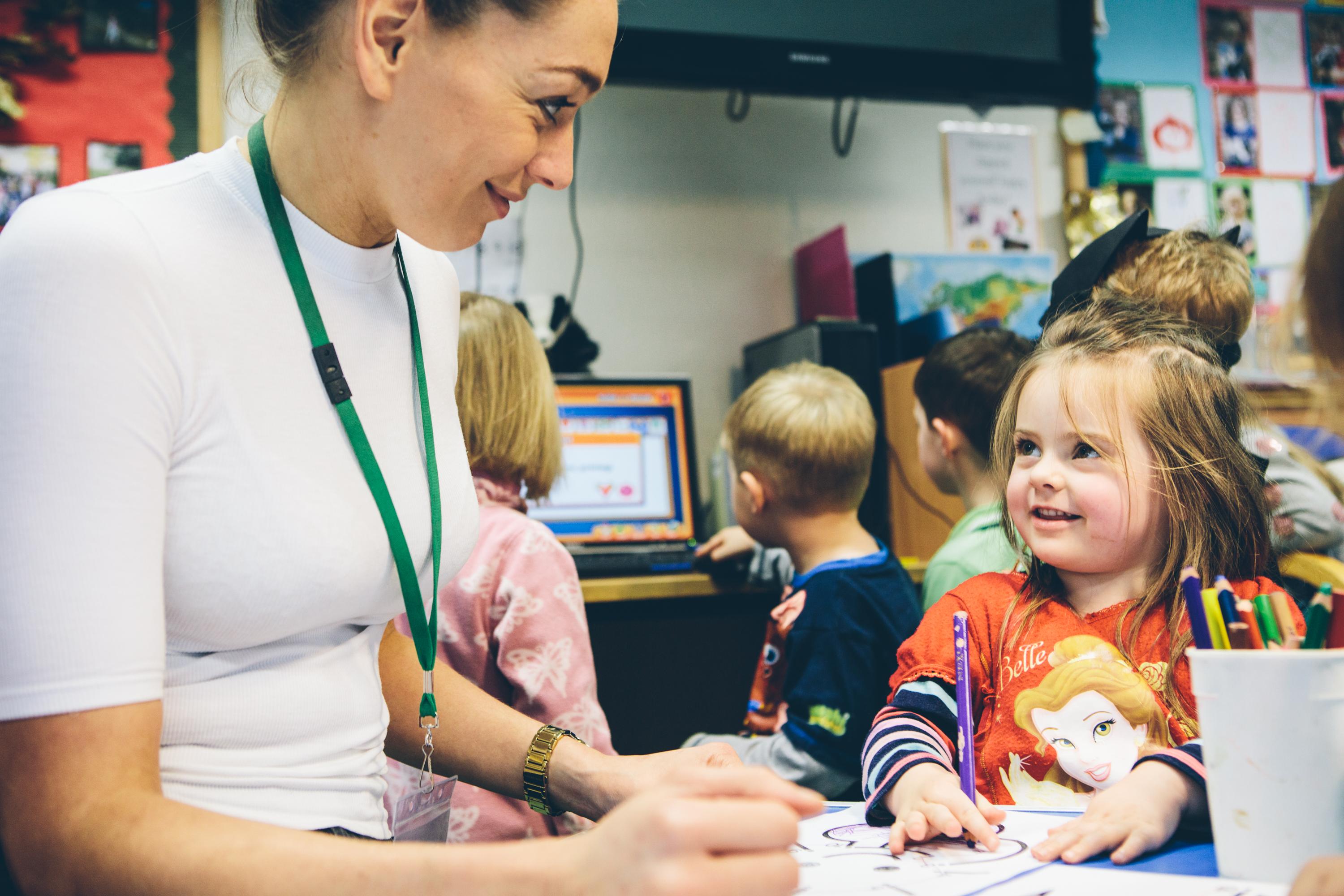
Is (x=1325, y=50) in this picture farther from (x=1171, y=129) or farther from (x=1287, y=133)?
(x=1171, y=129)

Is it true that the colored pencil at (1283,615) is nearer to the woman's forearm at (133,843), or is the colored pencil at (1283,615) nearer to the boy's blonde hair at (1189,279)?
the woman's forearm at (133,843)

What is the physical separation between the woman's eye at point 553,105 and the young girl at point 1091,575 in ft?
1.74

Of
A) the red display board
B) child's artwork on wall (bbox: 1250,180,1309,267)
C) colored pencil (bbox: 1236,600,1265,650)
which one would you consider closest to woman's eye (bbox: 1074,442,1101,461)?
colored pencil (bbox: 1236,600,1265,650)

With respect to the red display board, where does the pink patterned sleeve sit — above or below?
below

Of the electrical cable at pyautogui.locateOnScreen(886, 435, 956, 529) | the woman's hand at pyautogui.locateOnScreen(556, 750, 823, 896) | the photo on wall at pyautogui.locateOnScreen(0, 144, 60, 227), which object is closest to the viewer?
the woman's hand at pyautogui.locateOnScreen(556, 750, 823, 896)

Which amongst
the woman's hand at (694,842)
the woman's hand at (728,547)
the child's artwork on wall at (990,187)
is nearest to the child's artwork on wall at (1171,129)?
the child's artwork on wall at (990,187)

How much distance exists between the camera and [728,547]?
168 cm

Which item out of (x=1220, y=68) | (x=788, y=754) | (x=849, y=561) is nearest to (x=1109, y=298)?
(x=849, y=561)

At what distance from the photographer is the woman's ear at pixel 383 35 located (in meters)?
0.64

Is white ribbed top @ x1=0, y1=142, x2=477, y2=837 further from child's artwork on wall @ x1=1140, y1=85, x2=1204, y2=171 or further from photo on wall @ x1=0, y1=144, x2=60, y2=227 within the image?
child's artwork on wall @ x1=1140, y1=85, x2=1204, y2=171

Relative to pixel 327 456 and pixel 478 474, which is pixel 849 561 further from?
pixel 327 456

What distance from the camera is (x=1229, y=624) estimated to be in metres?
0.54

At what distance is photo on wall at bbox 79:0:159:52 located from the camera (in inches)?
73.7

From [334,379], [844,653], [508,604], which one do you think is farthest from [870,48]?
[334,379]
